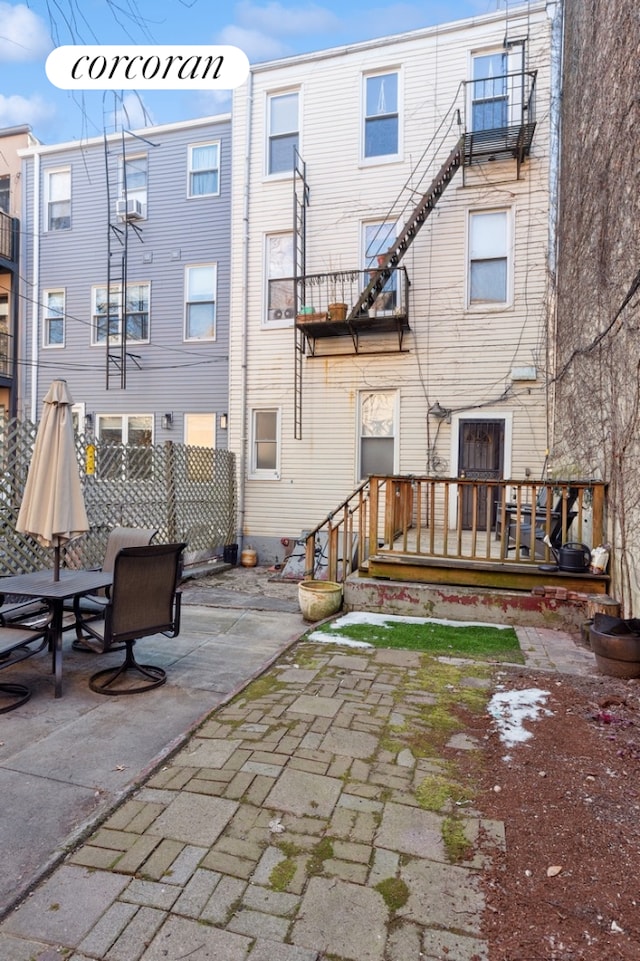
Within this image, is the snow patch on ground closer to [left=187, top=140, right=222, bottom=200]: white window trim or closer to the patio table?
the patio table

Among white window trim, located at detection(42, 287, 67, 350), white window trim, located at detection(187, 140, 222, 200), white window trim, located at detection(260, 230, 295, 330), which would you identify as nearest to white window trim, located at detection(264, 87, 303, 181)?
white window trim, located at detection(260, 230, 295, 330)

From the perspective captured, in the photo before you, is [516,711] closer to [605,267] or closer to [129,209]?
[605,267]

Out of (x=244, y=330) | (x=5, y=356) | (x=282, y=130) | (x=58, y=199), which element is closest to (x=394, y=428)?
(x=244, y=330)

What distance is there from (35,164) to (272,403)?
8394 millimetres

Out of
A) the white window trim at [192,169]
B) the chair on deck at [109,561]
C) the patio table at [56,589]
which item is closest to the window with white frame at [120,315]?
the white window trim at [192,169]

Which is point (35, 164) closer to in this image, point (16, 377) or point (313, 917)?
point (16, 377)

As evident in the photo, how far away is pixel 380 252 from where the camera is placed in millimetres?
9453

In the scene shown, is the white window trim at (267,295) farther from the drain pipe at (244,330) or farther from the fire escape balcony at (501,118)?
the fire escape balcony at (501,118)

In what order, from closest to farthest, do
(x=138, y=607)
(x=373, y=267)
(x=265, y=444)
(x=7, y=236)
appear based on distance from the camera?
(x=138, y=607)
(x=373, y=267)
(x=265, y=444)
(x=7, y=236)

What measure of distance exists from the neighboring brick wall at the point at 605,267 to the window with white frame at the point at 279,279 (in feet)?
15.5

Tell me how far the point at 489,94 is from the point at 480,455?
6.00 m

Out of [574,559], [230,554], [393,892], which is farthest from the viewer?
[230,554]

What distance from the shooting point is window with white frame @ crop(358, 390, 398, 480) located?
9.40 meters

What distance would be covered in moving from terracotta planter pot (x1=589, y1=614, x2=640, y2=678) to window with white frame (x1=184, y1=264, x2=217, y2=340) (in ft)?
29.9
